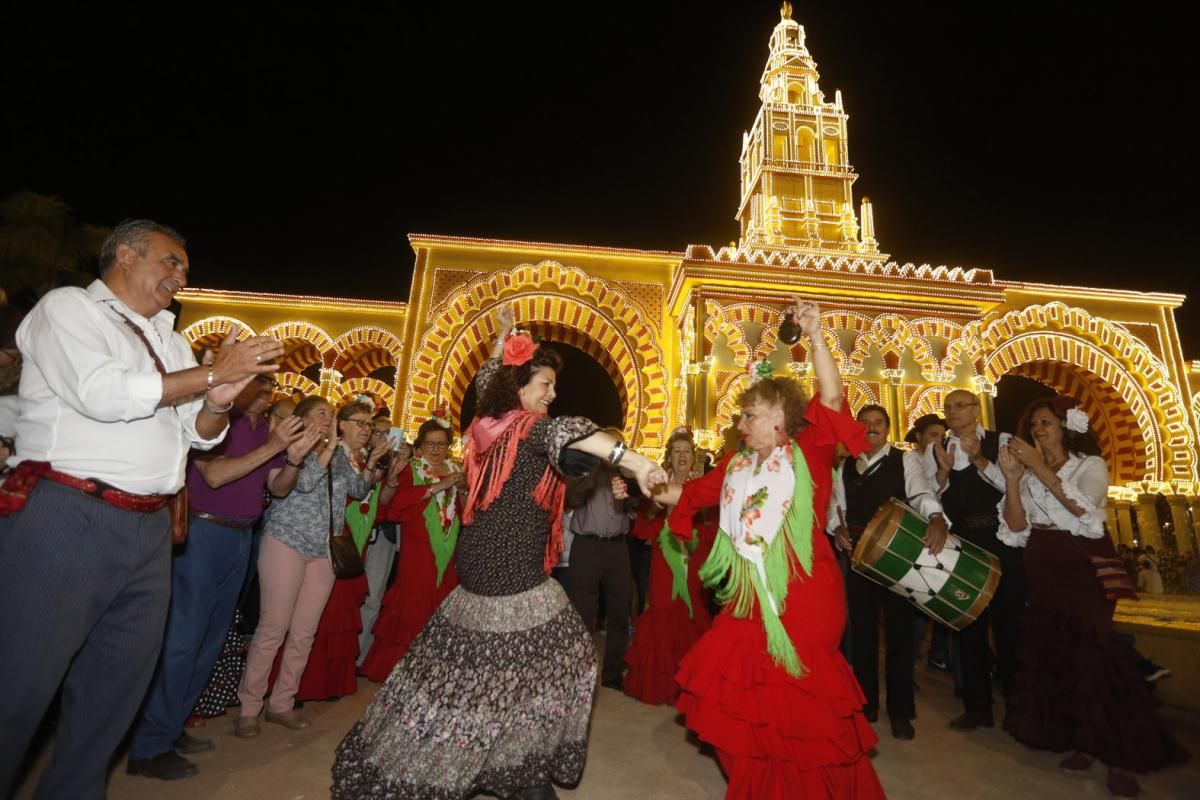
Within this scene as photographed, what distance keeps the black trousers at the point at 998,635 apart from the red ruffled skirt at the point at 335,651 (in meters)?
3.95

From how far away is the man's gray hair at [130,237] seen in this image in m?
2.16

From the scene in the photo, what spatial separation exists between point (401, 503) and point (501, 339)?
247 cm

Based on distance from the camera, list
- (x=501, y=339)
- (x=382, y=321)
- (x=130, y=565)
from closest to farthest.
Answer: (x=130, y=565), (x=501, y=339), (x=382, y=321)

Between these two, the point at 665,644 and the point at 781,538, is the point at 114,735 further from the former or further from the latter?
the point at 665,644

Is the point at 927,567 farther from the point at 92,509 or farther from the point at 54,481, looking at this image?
the point at 54,481

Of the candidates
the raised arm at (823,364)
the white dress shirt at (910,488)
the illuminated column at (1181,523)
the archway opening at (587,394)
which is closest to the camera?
the raised arm at (823,364)

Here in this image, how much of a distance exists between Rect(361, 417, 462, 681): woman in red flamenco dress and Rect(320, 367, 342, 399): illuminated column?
946cm

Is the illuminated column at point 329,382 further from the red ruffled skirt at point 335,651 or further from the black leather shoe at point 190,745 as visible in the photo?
the black leather shoe at point 190,745

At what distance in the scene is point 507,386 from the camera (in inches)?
97.5

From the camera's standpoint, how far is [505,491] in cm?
241

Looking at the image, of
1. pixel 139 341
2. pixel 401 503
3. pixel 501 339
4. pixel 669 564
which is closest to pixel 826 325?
pixel 669 564

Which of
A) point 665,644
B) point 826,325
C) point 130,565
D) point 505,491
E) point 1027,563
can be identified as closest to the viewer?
point 130,565

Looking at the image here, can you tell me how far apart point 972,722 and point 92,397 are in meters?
4.80

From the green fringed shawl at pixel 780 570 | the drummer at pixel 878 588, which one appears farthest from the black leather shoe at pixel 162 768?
the drummer at pixel 878 588
